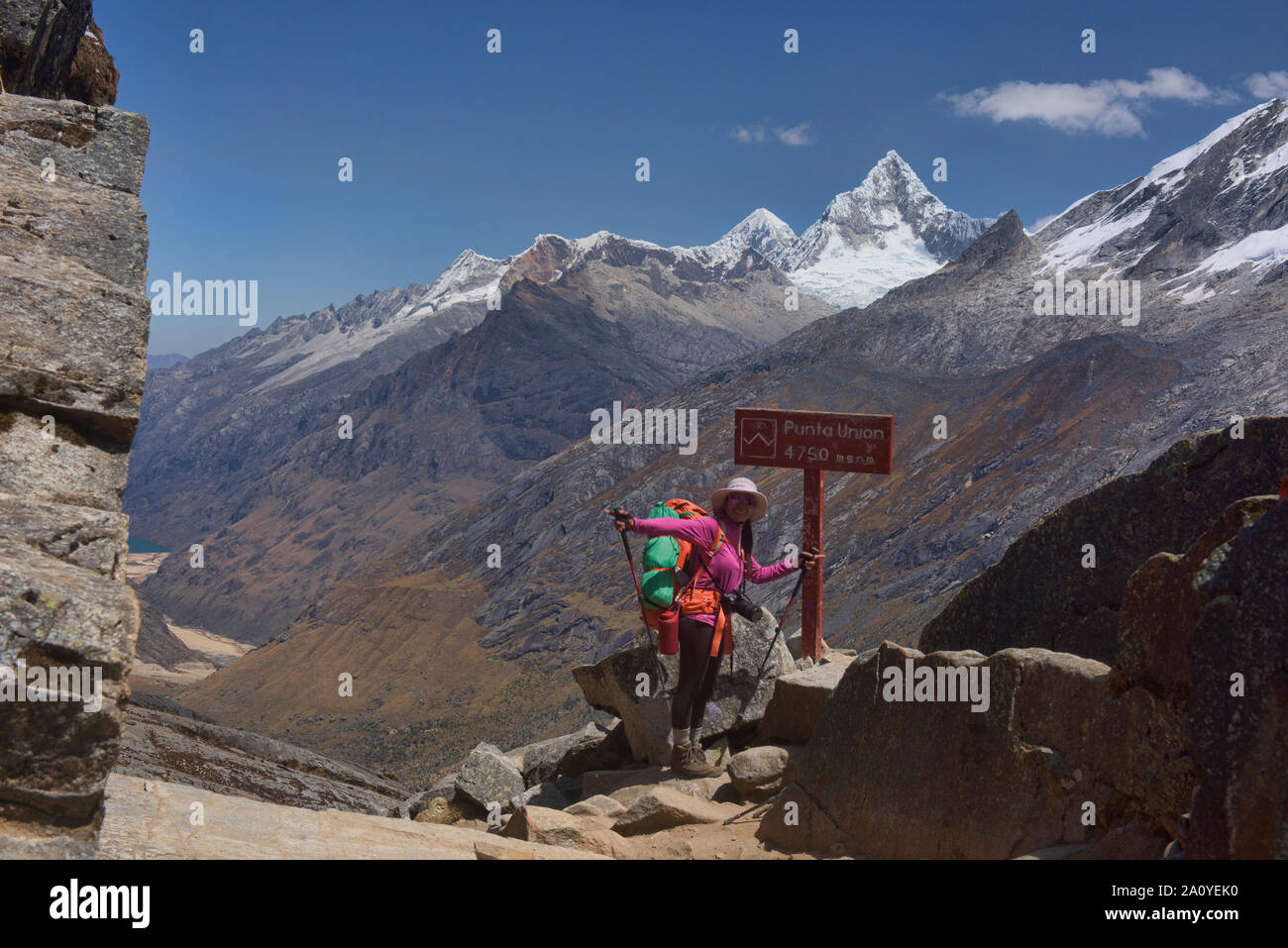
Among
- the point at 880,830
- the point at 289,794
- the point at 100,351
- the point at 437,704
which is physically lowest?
the point at 437,704

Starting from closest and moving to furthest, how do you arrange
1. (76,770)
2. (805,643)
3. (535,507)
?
(76,770) → (805,643) → (535,507)

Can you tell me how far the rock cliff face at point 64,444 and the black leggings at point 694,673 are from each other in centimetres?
603

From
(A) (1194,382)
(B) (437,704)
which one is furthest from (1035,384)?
(B) (437,704)

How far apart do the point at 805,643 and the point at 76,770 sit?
435 inches

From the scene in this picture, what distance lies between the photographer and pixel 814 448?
15.1 metres

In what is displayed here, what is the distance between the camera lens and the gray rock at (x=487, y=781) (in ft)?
44.0

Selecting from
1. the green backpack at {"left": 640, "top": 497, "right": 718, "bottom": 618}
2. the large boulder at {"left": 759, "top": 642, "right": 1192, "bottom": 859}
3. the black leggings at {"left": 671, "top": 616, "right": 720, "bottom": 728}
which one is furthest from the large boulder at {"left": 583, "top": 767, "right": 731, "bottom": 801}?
the green backpack at {"left": 640, "top": 497, "right": 718, "bottom": 618}

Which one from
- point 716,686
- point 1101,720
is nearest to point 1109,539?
point 1101,720

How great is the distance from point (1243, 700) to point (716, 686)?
7.70m

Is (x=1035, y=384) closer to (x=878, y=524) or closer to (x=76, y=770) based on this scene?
(x=878, y=524)

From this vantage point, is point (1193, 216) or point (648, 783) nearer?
point (648, 783)

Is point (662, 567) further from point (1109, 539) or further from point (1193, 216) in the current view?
point (1193, 216)

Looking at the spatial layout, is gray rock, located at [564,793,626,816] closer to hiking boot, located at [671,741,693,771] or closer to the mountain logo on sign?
hiking boot, located at [671,741,693,771]

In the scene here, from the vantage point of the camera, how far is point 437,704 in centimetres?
10588
